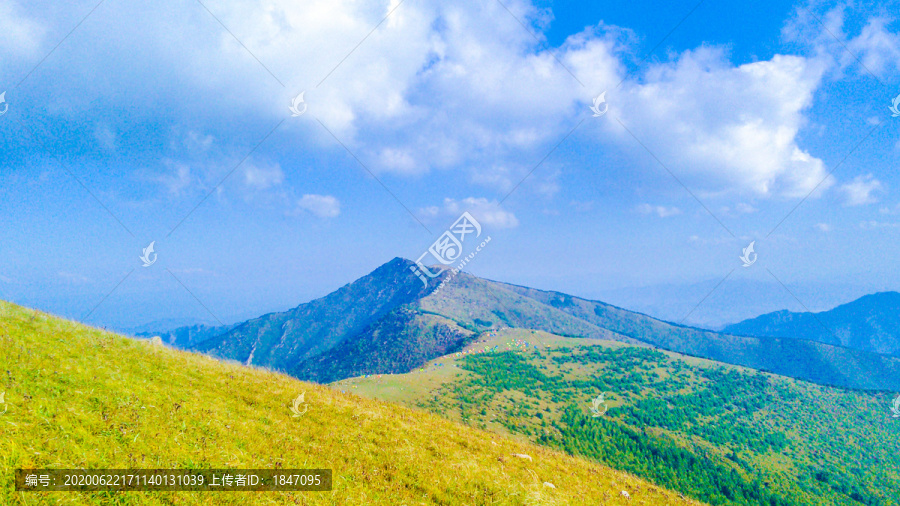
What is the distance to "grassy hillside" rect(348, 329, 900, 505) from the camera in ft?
334

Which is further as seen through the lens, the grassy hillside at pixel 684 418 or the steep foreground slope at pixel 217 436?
the grassy hillside at pixel 684 418

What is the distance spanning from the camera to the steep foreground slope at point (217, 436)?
8.59 m

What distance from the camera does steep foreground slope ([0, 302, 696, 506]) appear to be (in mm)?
8586

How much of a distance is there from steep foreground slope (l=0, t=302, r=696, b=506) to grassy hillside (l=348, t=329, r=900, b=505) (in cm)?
6832

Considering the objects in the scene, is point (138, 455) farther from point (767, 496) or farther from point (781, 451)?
point (781, 451)

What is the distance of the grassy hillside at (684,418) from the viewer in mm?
101812

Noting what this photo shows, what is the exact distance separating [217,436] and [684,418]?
180096mm

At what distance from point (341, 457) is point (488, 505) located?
17.5ft

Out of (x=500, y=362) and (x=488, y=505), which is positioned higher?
(x=500, y=362)

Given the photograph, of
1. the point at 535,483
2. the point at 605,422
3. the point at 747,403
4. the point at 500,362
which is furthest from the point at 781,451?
the point at 535,483

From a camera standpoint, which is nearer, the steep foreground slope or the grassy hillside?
the steep foreground slope

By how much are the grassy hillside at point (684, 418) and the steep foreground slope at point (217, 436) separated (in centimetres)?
Result: 6832

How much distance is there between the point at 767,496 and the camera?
100 meters

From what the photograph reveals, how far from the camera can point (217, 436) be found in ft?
36.6
